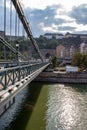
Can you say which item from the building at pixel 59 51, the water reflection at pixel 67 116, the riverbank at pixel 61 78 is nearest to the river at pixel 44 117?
the water reflection at pixel 67 116

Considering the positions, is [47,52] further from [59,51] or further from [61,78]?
[61,78]

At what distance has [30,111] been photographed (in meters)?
21.8

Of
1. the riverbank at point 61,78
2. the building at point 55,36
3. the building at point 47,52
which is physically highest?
the building at point 55,36

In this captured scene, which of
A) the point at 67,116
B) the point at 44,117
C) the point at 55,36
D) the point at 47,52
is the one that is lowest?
the point at 67,116

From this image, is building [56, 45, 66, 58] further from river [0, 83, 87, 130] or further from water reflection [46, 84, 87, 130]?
river [0, 83, 87, 130]

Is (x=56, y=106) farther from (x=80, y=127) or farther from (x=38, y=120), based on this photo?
(x=80, y=127)

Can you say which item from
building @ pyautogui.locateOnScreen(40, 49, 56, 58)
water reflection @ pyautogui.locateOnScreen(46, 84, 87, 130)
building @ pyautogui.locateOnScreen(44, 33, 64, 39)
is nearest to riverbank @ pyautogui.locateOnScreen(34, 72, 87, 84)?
water reflection @ pyautogui.locateOnScreen(46, 84, 87, 130)

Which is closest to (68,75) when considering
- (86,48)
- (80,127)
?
(80,127)

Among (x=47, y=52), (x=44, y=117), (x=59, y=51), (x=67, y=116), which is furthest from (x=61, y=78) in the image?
(x=59, y=51)

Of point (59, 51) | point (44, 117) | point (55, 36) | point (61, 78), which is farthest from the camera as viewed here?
point (55, 36)

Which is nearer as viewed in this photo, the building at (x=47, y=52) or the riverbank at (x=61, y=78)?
the riverbank at (x=61, y=78)

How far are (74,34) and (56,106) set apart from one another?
159333mm

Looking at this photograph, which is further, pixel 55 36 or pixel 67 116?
pixel 55 36

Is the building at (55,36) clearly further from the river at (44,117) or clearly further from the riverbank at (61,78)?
the river at (44,117)
